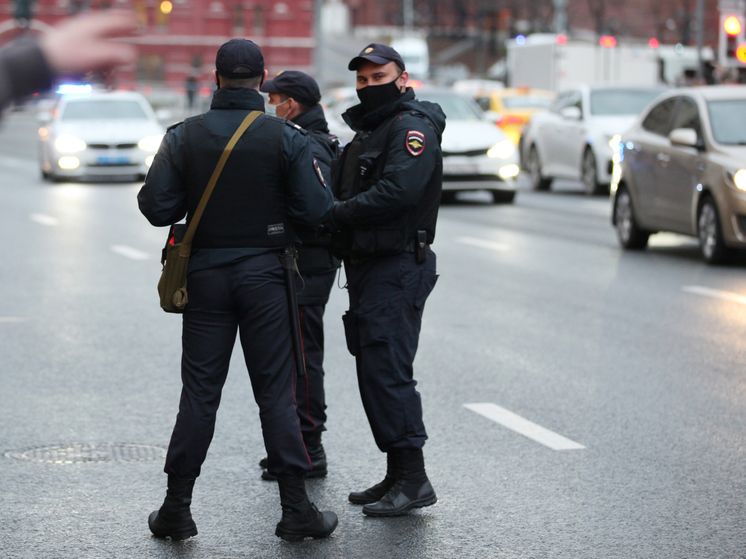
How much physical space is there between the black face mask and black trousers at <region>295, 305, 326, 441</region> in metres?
0.96

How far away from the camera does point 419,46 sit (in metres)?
82.9

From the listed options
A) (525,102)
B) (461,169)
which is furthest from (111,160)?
(525,102)

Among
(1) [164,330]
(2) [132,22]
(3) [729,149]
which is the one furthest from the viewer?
(3) [729,149]

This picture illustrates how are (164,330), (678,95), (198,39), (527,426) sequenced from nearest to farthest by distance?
1. (527,426)
2. (164,330)
3. (678,95)
4. (198,39)

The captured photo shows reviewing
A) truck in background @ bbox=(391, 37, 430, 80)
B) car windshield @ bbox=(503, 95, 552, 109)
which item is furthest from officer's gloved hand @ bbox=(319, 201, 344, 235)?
truck in background @ bbox=(391, 37, 430, 80)

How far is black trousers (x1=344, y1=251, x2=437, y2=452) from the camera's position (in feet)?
17.2

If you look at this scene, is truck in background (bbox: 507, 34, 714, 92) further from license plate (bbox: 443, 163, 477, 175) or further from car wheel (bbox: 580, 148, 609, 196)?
license plate (bbox: 443, 163, 477, 175)

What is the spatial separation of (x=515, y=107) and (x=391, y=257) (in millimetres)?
28227

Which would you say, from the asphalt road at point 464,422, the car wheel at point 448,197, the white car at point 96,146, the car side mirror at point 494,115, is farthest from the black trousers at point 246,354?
the car side mirror at point 494,115

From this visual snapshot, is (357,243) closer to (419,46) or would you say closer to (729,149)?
(729,149)

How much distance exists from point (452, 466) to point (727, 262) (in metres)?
7.70

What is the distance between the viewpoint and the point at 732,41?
25.9 m

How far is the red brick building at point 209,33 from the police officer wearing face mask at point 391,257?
81.4 metres

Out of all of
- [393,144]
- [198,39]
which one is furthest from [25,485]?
[198,39]
